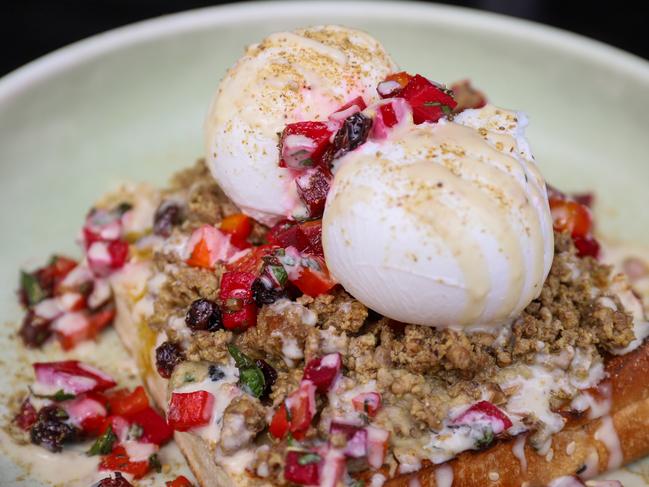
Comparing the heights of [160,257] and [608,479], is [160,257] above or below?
above

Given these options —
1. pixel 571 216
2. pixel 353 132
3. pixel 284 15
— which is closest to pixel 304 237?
pixel 353 132

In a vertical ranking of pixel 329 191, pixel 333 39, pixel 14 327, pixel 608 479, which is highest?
pixel 333 39

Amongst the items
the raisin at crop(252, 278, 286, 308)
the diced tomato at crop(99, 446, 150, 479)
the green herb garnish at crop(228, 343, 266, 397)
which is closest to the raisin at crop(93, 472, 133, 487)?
the diced tomato at crop(99, 446, 150, 479)

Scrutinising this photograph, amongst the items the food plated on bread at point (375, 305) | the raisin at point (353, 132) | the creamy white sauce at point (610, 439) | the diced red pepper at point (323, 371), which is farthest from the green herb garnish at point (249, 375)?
the creamy white sauce at point (610, 439)

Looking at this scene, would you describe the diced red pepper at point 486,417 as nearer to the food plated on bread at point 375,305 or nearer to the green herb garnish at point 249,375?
the food plated on bread at point 375,305

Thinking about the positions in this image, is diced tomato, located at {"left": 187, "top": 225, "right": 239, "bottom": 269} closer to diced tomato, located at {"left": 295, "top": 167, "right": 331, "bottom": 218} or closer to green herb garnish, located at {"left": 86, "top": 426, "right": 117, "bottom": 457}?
diced tomato, located at {"left": 295, "top": 167, "right": 331, "bottom": 218}

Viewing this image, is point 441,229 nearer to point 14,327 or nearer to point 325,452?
point 325,452

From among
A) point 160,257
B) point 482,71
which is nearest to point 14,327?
point 160,257
